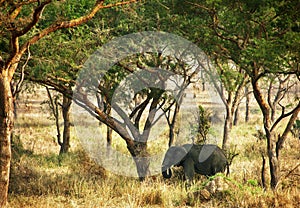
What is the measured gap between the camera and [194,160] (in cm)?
1514

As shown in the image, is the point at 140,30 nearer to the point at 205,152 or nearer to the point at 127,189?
the point at 205,152

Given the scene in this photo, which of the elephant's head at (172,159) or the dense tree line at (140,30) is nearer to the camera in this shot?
the dense tree line at (140,30)

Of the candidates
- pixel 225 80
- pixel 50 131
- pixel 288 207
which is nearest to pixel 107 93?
pixel 225 80

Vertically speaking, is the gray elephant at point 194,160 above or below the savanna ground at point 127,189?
above

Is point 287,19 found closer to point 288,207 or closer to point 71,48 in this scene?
point 288,207

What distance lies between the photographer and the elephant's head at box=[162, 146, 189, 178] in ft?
49.1

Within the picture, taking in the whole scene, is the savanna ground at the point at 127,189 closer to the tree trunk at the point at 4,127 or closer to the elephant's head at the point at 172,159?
the elephant's head at the point at 172,159

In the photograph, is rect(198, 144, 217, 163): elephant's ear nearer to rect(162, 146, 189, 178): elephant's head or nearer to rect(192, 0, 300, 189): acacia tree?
rect(162, 146, 189, 178): elephant's head

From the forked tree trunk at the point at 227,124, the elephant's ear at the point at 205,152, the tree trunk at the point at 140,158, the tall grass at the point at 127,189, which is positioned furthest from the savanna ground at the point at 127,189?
the forked tree trunk at the point at 227,124

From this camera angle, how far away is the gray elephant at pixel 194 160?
49.3 feet

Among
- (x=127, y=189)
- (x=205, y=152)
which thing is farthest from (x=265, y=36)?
(x=127, y=189)

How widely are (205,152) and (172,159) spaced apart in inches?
41.7

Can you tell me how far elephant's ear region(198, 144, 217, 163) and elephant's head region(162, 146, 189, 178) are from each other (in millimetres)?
465

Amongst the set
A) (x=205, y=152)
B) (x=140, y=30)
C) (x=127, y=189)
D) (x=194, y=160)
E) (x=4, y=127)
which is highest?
(x=140, y=30)
